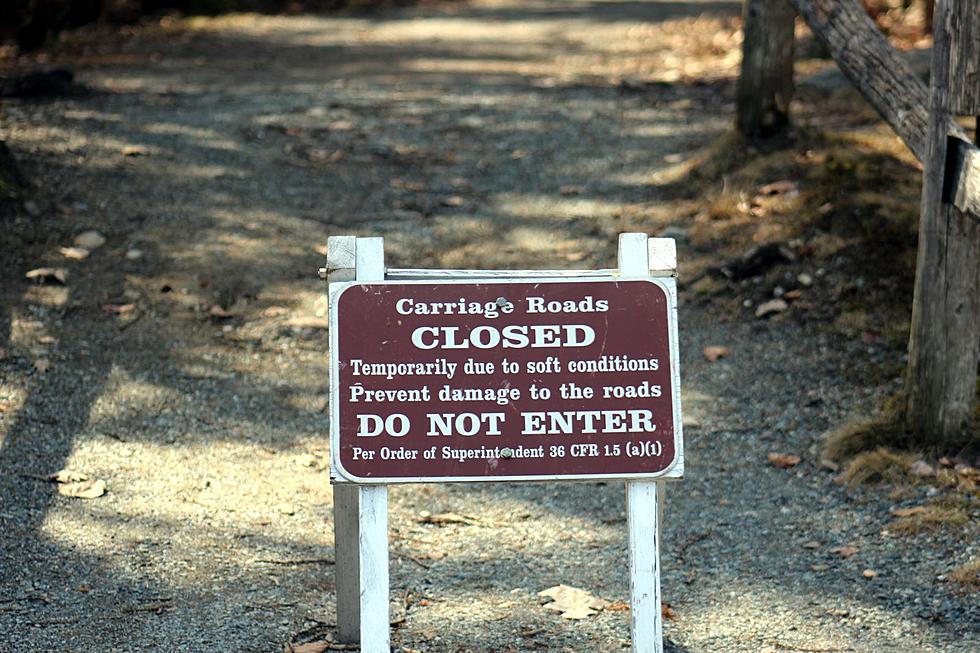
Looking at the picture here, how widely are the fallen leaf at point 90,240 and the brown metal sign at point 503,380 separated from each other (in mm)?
4720

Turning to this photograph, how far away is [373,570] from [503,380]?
0.65m

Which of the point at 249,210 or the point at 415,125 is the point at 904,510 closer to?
the point at 249,210

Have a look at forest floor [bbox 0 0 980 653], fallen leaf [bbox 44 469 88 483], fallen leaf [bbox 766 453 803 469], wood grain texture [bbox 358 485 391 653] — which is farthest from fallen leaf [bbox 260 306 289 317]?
wood grain texture [bbox 358 485 391 653]

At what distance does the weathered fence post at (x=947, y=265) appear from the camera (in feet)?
17.2

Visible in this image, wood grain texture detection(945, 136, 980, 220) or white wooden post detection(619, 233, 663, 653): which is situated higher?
wood grain texture detection(945, 136, 980, 220)

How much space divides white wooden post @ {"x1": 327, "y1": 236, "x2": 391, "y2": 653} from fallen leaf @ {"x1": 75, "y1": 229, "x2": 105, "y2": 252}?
455 cm

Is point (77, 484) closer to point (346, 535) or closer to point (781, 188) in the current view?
point (346, 535)

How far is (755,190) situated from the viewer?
866cm

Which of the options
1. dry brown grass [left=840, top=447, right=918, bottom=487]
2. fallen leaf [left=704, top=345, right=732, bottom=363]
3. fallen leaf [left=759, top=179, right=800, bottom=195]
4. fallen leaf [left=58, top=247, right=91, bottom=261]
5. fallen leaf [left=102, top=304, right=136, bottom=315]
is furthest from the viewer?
fallen leaf [left=759, top=179, right=800, bottom=195]

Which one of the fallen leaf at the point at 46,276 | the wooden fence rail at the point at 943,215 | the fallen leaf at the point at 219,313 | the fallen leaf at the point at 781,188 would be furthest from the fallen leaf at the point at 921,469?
the fallen leaf at the point at 46,276

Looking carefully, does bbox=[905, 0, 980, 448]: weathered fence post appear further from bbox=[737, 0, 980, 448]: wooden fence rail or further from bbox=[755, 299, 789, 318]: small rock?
bbox=[755, 299, 789, 318]: small rock

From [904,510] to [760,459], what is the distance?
0.87 m

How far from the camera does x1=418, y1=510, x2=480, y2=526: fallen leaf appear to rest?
536cm

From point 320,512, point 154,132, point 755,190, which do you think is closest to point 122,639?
point 320,512
